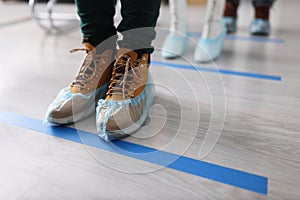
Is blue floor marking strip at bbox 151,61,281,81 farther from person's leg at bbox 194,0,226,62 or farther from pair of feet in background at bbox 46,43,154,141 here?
pair of feet in background at bbox 46,43,154,141

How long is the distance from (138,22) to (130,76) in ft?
0.55

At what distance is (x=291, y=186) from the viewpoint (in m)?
0.65

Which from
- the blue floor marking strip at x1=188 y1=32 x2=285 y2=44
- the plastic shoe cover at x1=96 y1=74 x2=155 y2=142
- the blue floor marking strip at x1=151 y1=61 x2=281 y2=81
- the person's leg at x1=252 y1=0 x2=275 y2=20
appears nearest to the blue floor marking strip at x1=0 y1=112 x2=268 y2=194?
the plastic shoe cover at x1=96 y1=74 x2=155 y2=142

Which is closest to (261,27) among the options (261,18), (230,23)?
(261,18)

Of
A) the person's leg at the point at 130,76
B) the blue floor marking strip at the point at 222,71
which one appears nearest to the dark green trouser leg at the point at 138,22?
the person's leg at the point at 130,76

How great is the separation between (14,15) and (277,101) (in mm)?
2805

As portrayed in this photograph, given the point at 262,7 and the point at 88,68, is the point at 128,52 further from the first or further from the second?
the point at 262,7

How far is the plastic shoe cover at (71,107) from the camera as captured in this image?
2.86 ft

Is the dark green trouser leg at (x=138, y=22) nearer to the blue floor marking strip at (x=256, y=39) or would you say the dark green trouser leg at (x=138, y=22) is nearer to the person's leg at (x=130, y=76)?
the person's leg at (x=130, y=76)

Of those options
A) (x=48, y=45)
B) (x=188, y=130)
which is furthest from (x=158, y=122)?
(x=48, y=45)

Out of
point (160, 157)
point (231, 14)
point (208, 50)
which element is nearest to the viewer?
point (160, 157)

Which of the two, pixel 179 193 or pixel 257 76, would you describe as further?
pixel 257 76

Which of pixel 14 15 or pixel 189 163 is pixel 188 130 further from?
pixel 14 15

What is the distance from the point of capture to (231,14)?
2000mm
